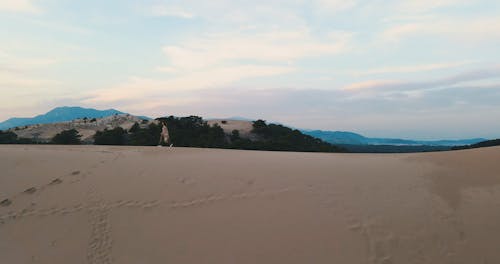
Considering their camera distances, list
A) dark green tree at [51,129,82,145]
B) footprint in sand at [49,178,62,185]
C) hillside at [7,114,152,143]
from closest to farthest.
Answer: footprint in sand at [49,178,62,185] < dark green tree at [51,129,82,145] < hillside at [7,114,152,143]

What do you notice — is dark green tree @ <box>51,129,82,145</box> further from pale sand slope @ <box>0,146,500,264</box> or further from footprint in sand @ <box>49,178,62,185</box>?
footprint in sand @ <box>49,178,62,185</box>

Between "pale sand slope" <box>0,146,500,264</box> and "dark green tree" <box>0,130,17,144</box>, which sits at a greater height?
"dark green tree" <box>0,130,17,144</box>

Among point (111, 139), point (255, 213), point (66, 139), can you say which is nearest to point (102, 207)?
point (255, 213)

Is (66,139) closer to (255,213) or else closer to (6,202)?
(6,202)

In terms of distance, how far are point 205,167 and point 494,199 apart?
5.24m

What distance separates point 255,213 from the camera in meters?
5.46

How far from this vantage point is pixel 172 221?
5320 millimetres

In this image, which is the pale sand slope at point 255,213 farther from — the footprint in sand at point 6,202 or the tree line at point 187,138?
the tree line at point 187,138

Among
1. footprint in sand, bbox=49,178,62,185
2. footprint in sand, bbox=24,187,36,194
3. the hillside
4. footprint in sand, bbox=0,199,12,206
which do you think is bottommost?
footprint in sand, bbox=0,199,12,206

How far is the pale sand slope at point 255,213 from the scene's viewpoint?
452cm

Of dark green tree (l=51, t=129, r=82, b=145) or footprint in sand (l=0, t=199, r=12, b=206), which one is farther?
dark green tree (l=51, t=129, r=82, b=145)

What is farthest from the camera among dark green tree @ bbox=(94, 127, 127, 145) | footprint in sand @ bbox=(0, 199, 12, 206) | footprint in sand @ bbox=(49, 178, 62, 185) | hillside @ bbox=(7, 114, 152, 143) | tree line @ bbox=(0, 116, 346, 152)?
hillside @ bbox=(7, 114, 152, 143)

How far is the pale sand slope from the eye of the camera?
14.8 ft

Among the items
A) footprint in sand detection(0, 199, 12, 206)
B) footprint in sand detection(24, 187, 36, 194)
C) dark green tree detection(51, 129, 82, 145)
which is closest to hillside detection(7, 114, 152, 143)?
dark green tree detection(51, 129, 82, 145)
